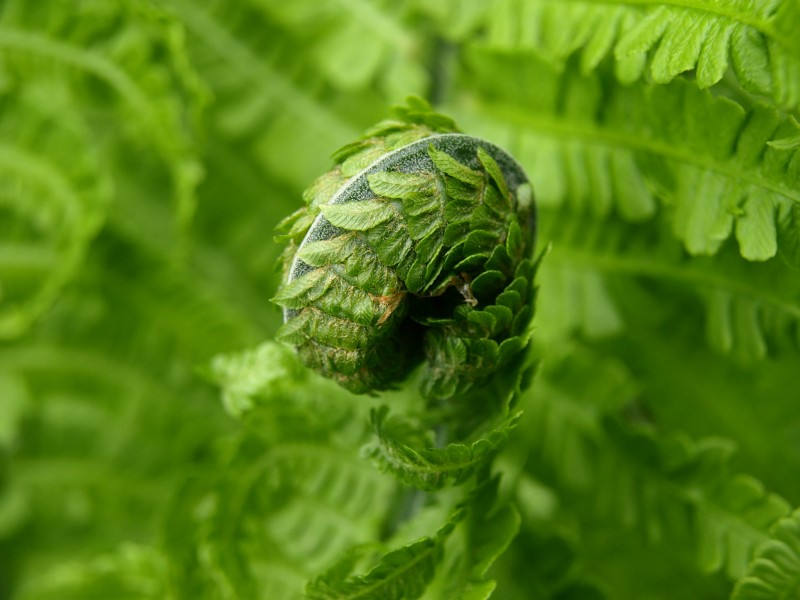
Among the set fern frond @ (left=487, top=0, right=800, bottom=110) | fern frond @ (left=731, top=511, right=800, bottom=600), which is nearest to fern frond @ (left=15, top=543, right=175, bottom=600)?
fern frond @ (left=731, top=511, right=800, bottom=600)

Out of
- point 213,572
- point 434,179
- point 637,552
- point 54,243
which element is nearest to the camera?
point 434,179

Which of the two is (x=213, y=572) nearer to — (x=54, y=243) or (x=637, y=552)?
(x=637, y=552)

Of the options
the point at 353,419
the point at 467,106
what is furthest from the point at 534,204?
the point at 467,106

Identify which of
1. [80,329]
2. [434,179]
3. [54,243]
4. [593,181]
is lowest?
[434,179]

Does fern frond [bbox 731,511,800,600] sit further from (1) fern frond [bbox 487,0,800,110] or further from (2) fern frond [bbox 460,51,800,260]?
(1) fern frond [bbox 487,0,800,110]

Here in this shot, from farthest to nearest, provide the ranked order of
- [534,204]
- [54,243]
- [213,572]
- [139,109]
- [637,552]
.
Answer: [54,243] → [139,109] → [637,552] → [213,572] → [534,204]

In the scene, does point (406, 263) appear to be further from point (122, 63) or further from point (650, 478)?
point (122, 63)
